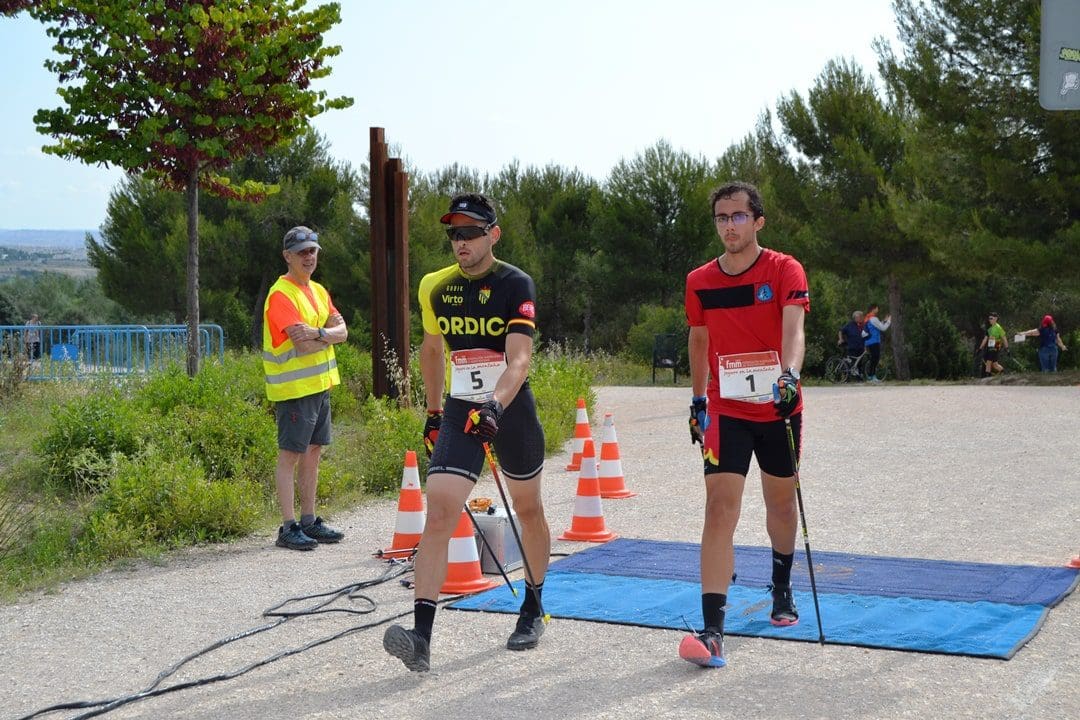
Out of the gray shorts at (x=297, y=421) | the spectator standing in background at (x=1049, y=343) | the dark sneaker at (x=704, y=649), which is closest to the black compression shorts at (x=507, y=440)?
the dark sneaker at (x=704, y=649)

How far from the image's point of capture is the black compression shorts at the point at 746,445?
18.1 feet

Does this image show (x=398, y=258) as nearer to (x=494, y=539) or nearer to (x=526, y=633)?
(x=494, y=539)

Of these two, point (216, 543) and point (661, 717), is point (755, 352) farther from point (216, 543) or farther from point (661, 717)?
point (216, 543)

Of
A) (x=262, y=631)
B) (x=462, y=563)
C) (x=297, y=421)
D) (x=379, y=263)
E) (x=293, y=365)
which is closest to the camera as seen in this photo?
(x=262, y=631)

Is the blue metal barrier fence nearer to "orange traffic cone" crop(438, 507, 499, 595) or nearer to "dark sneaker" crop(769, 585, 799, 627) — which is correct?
"orange traffic cone" crop(438, 507, 499, 595)

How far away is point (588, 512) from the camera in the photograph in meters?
8.36

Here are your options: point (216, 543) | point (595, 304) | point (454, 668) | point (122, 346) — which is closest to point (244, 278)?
point (595, 304)

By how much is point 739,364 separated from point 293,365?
12.0ft

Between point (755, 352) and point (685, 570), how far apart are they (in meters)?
2.12

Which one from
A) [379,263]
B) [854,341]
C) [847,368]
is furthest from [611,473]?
[847,368]

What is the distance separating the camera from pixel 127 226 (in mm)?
44469

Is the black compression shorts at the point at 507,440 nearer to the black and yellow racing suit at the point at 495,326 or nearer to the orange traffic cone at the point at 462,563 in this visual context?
the black and yellow racing suit at the point at 495,326

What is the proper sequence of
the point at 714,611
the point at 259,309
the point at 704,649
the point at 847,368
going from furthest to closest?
the point at 259,309, the point at 847,368, the point at 714,611, the point at 704,649

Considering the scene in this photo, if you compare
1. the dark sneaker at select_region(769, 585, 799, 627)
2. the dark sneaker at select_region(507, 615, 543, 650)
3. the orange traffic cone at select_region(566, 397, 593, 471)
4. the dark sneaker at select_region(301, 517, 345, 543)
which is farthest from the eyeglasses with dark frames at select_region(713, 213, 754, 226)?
the orange traffic cone at select_region(566, 397, 593, 471)
